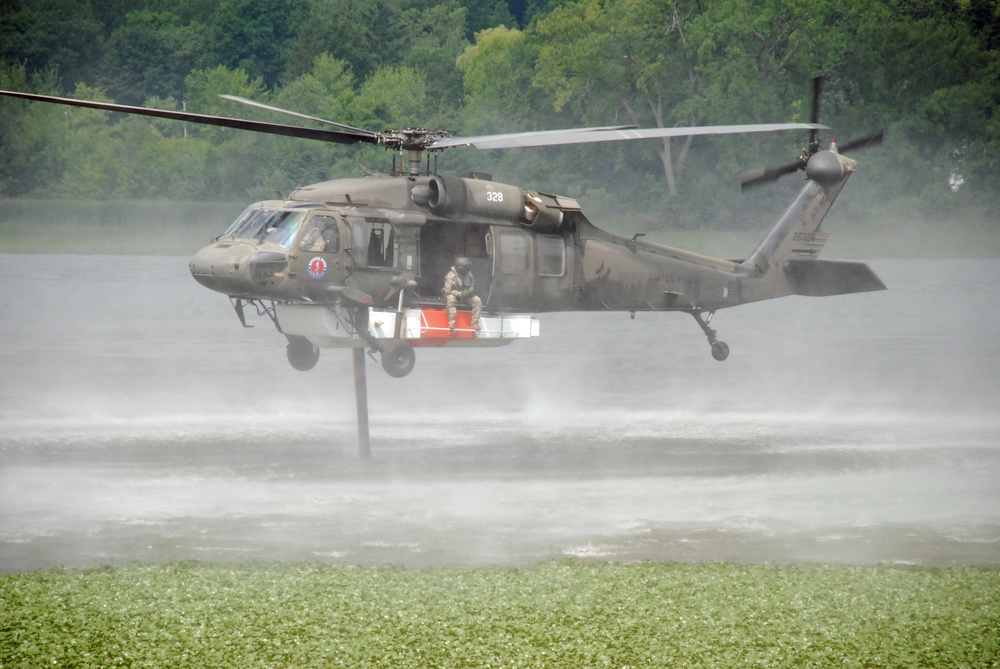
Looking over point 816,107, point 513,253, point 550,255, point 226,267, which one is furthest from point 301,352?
point 816,107

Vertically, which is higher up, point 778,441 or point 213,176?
point 213,176

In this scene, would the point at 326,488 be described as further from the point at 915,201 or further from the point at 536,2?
the point at 536,2

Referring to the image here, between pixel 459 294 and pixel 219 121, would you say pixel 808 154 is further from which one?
pixel 219 121

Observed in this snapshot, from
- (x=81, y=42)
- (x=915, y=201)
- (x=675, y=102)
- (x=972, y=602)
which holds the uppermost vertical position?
(x=81, y=42)

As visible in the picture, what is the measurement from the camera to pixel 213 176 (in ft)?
184

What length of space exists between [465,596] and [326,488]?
516 cm

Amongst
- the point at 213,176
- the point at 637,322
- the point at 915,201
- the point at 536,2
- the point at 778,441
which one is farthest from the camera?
the point at 536,2

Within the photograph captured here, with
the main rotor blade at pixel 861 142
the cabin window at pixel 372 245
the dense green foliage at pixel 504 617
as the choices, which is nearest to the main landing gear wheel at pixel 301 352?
the cabin window at pixel 372 245

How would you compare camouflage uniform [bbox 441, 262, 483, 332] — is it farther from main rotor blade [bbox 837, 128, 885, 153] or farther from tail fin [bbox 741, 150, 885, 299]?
main rotor blade [bbox 837, 128, 885, 153]

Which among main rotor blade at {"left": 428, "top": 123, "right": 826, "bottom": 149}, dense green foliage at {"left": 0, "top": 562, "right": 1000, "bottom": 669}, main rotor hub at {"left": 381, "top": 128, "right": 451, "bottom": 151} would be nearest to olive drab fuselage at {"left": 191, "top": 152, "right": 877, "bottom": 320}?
main rotor hub at {"left": 381, "top": 128, "right": 451, "bottom": 151}

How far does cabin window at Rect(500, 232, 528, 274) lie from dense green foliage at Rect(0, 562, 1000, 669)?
5166mm

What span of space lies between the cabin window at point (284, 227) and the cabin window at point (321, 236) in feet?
0.45

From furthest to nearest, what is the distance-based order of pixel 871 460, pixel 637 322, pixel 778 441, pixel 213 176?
pixel 213 176
pixel 637 322
pixel 778 441
pixel 871 460

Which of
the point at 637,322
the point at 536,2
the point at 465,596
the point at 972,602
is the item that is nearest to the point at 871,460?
the point at 972,602
